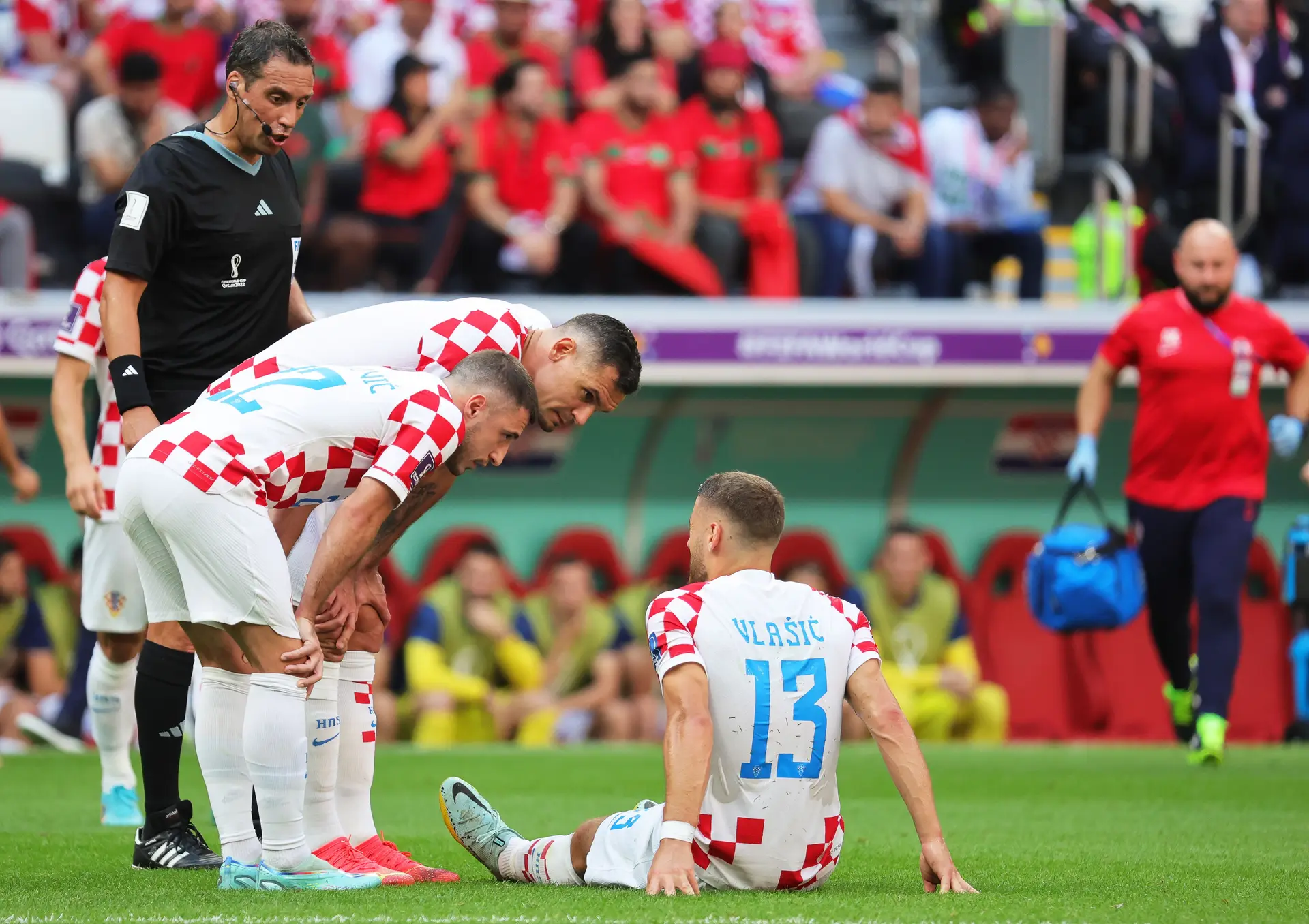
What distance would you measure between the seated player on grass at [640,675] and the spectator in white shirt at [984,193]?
9.88 feet

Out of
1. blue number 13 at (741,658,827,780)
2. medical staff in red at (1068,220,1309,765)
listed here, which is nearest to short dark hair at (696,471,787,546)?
blue number 13 at (741,658,827,780)

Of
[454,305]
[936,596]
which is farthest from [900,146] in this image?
[454,305]

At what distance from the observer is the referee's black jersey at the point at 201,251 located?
17.5 ft

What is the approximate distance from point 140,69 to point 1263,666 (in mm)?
7744

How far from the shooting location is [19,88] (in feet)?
37.9

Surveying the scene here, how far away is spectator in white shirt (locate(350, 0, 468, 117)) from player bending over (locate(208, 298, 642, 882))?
7129mm

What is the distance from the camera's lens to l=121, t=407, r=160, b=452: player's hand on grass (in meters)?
5.20

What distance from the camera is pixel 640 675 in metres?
11.4

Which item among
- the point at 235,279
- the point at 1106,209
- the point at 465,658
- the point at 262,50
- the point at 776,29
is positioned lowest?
the point at 465,658

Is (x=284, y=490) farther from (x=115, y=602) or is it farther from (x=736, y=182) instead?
(x=736, y=182)

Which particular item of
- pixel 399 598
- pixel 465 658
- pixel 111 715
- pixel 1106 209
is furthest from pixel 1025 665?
pixel 111 715

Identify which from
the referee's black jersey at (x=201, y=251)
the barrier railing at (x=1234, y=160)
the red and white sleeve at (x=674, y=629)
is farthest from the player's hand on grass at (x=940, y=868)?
the barrier railing at (x=1234, y=160)

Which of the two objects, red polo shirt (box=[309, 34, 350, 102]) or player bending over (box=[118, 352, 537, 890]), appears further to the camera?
red polo shirt (box=[309, 34, 350, 102])

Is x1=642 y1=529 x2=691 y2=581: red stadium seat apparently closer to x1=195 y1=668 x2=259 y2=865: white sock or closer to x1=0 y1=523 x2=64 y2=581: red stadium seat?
x1=0 y1=523 x2=64 y2=581: red stadium seat
